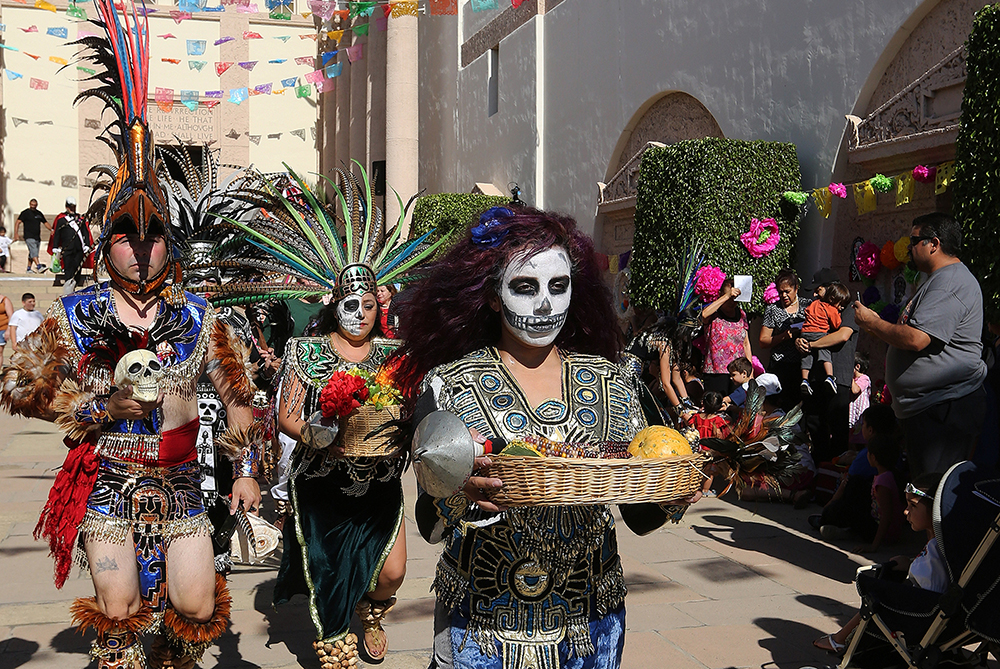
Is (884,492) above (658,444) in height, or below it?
below

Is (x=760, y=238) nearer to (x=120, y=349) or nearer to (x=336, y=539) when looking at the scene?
(x=336, y=539)

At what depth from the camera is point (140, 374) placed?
11.4 feet

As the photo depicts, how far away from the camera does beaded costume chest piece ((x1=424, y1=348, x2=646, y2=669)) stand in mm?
2770

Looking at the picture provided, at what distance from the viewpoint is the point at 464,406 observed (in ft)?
9.29

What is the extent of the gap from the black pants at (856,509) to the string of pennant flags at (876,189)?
243 centimetres

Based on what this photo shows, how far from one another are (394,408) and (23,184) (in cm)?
3138

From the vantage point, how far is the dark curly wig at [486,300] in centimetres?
304

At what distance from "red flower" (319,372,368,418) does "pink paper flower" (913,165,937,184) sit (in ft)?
18.5

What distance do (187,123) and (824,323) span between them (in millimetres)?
30141

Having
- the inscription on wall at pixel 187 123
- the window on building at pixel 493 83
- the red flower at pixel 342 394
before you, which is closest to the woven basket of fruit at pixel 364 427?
the red flower at pixel 342 394

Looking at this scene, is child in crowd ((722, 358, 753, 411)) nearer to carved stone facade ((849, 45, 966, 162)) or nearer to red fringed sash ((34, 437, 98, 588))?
carved stone facade ((849, 45, 966, 162))

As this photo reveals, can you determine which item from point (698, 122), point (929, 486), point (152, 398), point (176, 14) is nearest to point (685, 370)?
point (698, 122)

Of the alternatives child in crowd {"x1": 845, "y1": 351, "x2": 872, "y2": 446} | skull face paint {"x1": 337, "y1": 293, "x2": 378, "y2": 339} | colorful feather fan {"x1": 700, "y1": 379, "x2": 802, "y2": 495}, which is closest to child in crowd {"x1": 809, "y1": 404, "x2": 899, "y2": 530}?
child in crowd {"x1": 845, "y1": 351, "x2": 872, "y2": 446}

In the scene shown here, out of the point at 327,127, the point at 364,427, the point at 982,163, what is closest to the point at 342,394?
the point at 364,427
